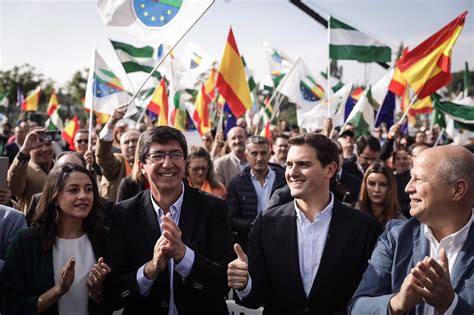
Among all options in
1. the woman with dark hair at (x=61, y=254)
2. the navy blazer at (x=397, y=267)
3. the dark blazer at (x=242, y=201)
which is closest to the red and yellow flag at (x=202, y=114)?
the dark blazer at (x=242, y=201)

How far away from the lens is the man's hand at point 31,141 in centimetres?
552

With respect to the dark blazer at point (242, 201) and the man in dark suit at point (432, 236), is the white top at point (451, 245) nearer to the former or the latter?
the man in dark suit at point (432, 236)

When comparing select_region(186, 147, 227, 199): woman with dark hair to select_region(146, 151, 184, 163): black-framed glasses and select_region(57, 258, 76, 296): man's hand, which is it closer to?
select_region(146, 151, 184, 163): black-framed glasses

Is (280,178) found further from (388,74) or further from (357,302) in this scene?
(388,74)

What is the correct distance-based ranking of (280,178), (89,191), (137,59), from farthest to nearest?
(137,59) → (280,178) → (89,191)

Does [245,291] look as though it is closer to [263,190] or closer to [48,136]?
[48,136]

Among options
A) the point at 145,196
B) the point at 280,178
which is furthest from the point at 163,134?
the point at 280,178

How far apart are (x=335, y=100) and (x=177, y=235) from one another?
384 inches

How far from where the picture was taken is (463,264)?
267cm

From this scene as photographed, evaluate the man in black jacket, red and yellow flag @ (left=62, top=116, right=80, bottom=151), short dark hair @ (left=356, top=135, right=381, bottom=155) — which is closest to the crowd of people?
the man in black jacket

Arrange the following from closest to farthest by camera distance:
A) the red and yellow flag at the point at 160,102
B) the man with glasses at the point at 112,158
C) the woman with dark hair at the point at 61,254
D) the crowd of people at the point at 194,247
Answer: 1. the crowd of people at the point at 194,247
2. the woman with dark hair at the point at 61,254
3. the man with glasses at the point at 112,158
4. the red and yellow flag at the point at 160,102

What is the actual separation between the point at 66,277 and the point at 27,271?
1.22ft

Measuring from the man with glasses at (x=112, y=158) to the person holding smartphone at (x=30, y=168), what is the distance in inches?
23.7

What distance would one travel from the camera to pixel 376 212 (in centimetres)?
566
